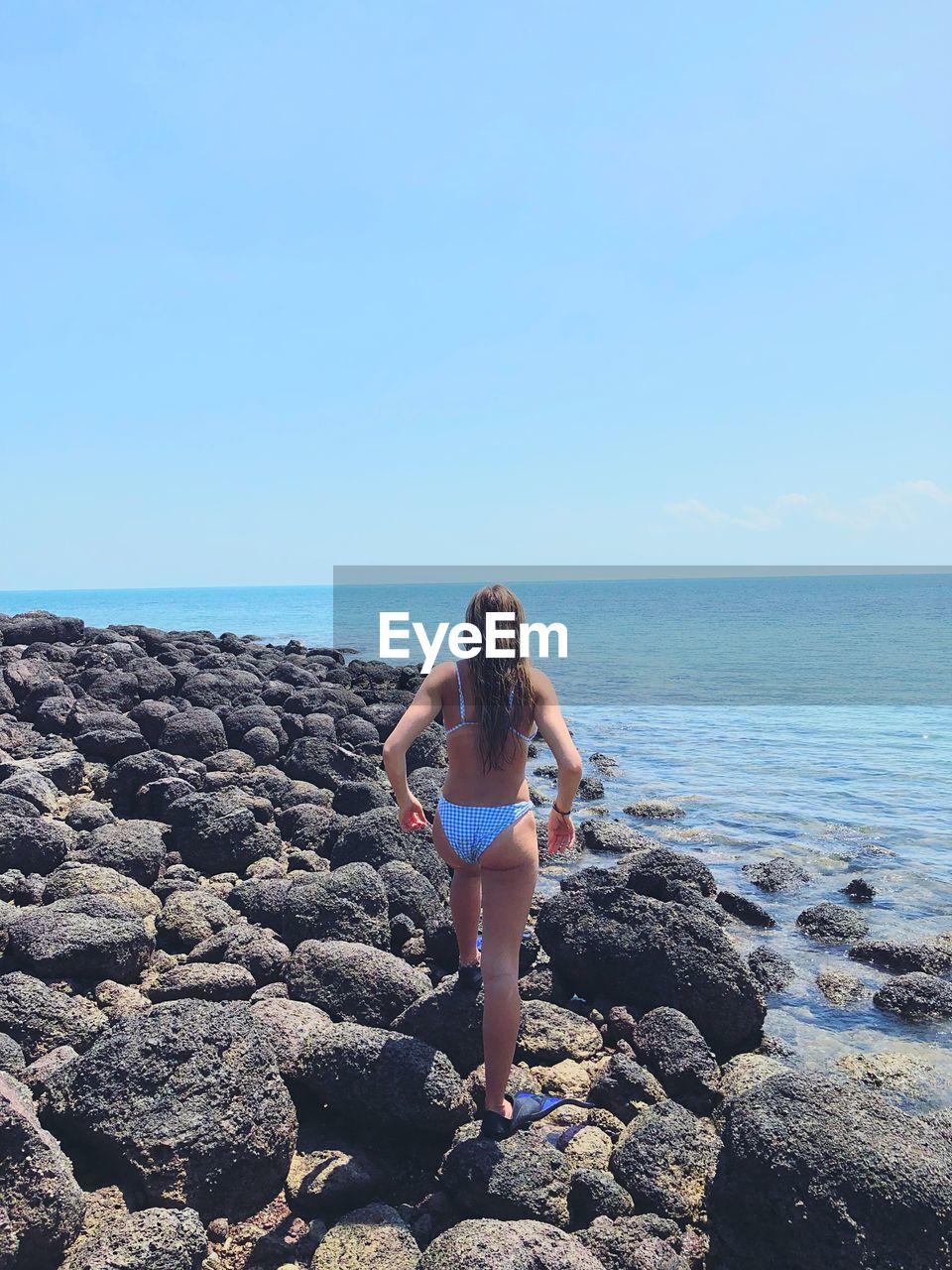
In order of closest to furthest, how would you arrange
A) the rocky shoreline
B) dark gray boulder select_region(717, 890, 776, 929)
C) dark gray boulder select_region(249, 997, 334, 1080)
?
the rocky shoreline
dark gray boulder select_region(249, 997, 334, 1080)
dark gray boulder select_region(717, 890, 776, 929)

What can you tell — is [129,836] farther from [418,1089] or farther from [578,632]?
[578,632]

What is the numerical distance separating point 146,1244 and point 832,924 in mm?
7585

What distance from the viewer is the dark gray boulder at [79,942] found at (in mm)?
6051

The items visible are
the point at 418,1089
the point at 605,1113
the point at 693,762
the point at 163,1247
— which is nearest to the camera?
the point at 163,1247

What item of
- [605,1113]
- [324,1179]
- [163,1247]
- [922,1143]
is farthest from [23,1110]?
[922,1143]

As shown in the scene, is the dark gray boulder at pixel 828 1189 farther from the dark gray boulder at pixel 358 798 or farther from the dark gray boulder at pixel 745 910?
the dark gray boulder at pixel 358 798

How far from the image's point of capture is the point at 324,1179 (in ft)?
14.4

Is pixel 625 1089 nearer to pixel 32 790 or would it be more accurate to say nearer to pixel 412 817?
pixel 412 817

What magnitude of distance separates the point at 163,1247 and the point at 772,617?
92973 mm

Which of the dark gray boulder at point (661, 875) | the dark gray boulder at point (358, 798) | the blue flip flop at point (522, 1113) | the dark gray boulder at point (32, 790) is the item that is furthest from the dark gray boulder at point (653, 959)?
the dark gray boulder at point (32, 790)

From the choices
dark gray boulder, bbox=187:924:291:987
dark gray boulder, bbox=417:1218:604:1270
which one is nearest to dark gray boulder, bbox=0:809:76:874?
dark gray boulder, bbox=187:924:291:987

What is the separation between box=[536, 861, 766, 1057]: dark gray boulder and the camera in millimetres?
6539

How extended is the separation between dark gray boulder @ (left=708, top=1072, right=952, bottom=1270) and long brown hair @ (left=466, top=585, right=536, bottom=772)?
7.39 ft

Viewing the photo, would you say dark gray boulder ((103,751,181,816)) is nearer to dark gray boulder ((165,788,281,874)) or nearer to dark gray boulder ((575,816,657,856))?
dark gray boulder ((165,788,281,874))
